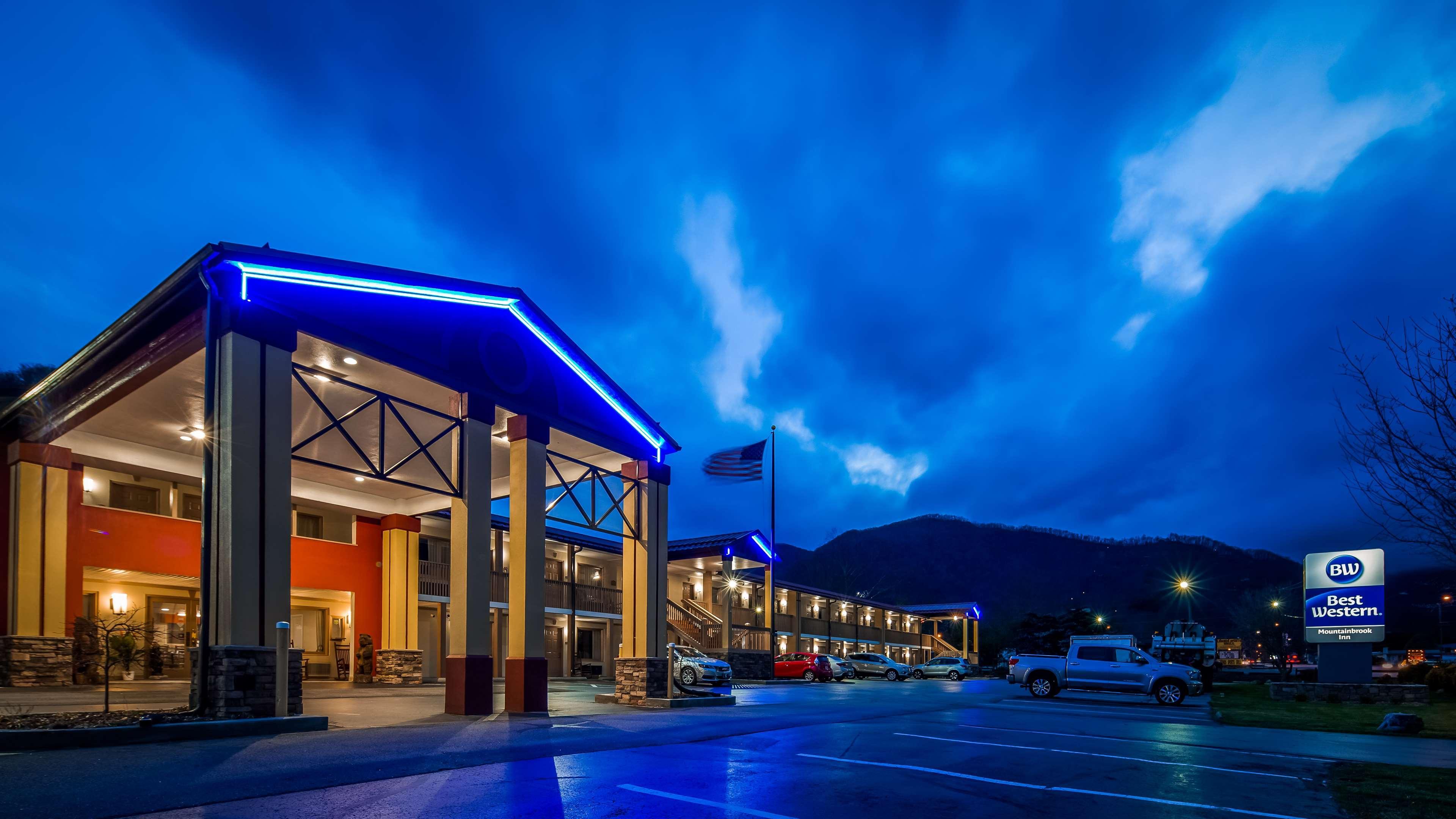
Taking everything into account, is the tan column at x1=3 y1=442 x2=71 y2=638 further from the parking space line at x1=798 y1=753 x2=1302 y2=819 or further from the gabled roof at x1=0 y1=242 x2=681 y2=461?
the parking space line at x1=798 y1=753 x2=1302 y2=819

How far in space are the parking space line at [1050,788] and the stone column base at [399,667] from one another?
1963cm

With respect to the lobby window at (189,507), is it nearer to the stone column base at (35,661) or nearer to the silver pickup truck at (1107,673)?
the stone column base at (35,661)

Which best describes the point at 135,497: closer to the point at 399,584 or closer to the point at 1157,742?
the point at 399,584

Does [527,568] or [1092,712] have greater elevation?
[527,568]

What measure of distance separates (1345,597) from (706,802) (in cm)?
2522

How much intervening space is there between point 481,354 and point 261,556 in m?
5.90

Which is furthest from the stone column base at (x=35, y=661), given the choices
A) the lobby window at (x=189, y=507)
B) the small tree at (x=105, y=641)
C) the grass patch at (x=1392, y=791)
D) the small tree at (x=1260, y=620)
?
the small tree at (x=1260, y=620)

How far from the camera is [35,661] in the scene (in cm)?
1806

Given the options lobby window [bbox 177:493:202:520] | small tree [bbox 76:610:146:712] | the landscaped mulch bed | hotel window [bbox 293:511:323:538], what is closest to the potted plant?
small tree [bbox 76:610:146:712]

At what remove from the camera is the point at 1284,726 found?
15.6m

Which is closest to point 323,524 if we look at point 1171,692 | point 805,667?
point 805,667

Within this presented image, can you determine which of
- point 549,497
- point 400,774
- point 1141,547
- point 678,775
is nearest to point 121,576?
point 549,497

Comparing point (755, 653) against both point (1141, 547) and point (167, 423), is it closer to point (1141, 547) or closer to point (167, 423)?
point (167, 423)

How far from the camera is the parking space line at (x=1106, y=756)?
938 cm
